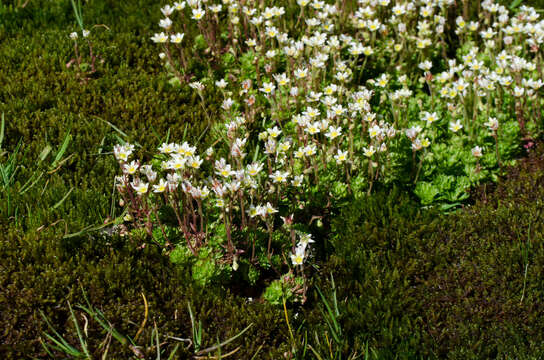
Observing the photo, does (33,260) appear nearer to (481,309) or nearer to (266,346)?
(266,346)

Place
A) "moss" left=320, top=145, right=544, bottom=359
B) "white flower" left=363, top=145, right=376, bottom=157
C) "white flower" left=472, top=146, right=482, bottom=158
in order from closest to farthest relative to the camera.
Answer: "moss" left=320, top=145, right=544, bottom=359 → "white flower" left=363, top=145, right=376, bottom=157 → "white flower" left=472, top=146, right=482, bottom=158

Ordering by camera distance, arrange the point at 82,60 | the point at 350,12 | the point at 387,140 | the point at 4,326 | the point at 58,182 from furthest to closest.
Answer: the point at 350,12 → the point at 82,60 → the point at 387,140 → the point at 58,182 → the point at 4,326

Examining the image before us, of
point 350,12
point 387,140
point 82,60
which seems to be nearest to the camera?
point 387,140

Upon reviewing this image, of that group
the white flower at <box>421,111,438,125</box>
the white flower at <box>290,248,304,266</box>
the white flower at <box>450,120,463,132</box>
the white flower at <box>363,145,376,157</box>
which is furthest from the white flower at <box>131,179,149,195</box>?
the white flower at <box>450,120,463,132</box>

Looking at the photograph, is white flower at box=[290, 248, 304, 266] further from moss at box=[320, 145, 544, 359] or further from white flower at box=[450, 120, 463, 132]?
white flower at box=[450, 120, 463, 132]

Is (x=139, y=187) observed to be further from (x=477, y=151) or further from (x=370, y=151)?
(x=477, y=151)

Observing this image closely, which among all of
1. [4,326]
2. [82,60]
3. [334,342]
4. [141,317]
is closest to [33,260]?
[4,326]

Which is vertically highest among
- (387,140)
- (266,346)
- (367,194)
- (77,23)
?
(77,23)

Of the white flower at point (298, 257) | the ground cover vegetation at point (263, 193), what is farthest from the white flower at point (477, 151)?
the white flower at point (298, 257)

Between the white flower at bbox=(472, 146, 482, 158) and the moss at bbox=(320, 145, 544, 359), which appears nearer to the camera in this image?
the moss at bbox=(320, 145, 544, 359)
